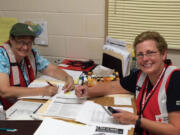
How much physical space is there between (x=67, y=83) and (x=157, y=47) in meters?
0.81

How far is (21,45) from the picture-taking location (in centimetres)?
185

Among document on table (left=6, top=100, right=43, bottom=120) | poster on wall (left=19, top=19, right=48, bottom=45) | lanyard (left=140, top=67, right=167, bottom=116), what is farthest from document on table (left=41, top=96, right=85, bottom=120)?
poster on wall (left=19, top=19, right=48, bottom=45)

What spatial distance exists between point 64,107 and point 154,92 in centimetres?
59

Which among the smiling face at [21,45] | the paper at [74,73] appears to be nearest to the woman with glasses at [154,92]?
the paper at [74,73]

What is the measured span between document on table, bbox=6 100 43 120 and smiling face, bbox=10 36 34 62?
48cm

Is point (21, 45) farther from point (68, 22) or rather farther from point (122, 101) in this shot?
point (122, 101)

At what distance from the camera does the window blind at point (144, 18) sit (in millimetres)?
2082

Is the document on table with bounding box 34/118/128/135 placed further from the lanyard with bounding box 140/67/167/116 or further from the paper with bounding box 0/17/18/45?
the paper with bounding box 0/17/18/45

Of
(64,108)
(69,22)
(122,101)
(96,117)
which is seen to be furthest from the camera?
(69,22)

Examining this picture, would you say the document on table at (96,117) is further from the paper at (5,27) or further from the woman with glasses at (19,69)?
the paper at (5,27)

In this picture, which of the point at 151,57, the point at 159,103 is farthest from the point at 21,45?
the point at 159,103

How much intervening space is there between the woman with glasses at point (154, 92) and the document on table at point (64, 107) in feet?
0.29

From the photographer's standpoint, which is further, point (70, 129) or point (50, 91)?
point (50, 91)

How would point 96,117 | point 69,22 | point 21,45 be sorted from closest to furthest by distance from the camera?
1. point 96,117
2. point 21,45
3. point 69,22
